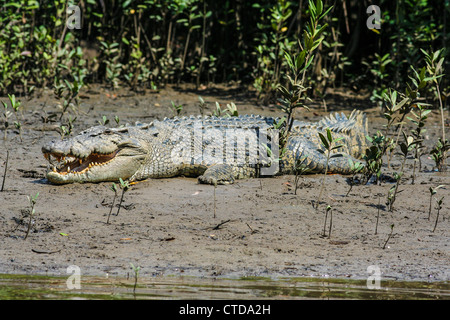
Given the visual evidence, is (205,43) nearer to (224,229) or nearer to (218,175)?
(218,175)

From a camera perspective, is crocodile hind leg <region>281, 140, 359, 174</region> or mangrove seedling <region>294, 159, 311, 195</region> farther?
crocodile hind leg <region>281, 140, 359, 174</region>

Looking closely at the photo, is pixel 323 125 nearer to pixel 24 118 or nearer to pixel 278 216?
pixel 278 216

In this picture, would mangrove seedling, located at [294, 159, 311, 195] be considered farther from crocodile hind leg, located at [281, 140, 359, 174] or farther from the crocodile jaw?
the crocodile jaw

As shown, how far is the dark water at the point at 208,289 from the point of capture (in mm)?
4172

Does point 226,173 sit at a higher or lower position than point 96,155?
lower

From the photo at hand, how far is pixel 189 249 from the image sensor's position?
201 inches

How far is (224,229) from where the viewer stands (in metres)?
5.56

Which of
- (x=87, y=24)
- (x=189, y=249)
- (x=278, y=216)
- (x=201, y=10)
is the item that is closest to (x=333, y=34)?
(x=201, y=10)

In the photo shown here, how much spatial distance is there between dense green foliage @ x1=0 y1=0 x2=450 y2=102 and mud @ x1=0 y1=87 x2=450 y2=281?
3.82 m

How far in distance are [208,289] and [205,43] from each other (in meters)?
9.23

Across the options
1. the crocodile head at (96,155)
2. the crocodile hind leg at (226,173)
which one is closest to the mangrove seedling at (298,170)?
the crocodile hind leg at (226,173)

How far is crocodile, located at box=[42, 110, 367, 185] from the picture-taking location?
22.7ft

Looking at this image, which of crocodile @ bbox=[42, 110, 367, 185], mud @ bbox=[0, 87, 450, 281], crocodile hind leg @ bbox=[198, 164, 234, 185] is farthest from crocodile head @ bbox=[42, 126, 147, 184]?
crocodile hind leg @ bbox=[198, 164, 234, 185]

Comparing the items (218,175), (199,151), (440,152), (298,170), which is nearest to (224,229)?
(218,175)
